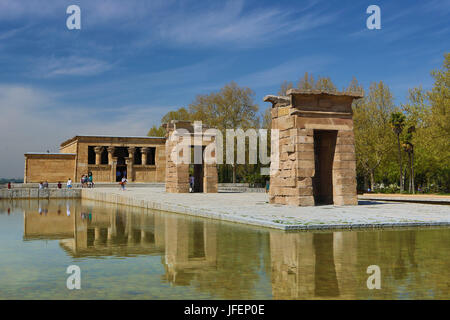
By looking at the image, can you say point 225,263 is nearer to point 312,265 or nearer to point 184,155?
point 312,265

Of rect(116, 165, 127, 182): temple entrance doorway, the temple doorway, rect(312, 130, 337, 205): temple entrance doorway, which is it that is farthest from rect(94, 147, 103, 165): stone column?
rect(312, 130, 337, 205): temple entrance doorway

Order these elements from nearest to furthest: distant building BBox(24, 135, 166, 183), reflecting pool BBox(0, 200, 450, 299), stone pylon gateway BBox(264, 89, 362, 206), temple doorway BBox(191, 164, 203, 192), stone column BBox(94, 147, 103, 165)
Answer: reflecting pool BBox(0, 200, 450, 299) < stone pylon gateway BBox(264, 89, 362, 206) < temple doorway BBox(191, 164, 203, 192) < distant building BBox(24, 135, 166, 183) < stone column BBox(94, 147, 103, 165)

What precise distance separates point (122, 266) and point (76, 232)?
4.93 m

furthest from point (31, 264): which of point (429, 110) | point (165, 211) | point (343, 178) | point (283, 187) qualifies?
point (429, 110)

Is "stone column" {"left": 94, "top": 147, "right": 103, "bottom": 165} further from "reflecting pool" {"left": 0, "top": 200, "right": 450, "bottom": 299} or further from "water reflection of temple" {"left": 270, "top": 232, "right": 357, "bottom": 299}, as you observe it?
"water reflection of temple" {"left": 270, "top": 232, "right": 357, "bottom": 299}

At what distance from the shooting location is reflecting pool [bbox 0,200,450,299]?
4840 millimetres

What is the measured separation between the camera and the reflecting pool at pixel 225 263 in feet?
15.9

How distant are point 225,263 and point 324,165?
12.5 meters

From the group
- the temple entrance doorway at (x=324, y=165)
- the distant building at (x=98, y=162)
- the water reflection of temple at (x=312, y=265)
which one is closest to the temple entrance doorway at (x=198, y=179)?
the temple entrance doorway at (x=324, y=165)

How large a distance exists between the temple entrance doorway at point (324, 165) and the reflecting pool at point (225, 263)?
7.71 meters

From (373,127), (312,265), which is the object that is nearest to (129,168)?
(373,127)

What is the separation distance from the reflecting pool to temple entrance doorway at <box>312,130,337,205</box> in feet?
25.3

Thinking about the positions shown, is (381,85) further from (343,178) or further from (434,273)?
(434,273)

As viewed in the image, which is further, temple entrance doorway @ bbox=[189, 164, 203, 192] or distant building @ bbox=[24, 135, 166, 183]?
distant building @ bbox=[24, 135, 166, 183]
